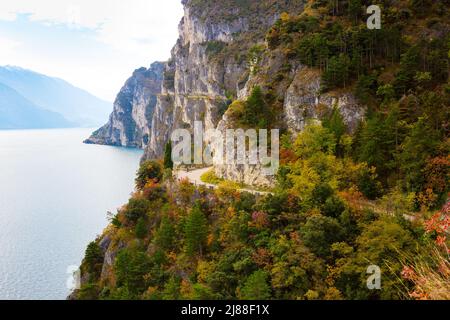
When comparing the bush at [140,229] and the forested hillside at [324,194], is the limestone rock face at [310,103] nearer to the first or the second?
the forested hillside at [324,194]

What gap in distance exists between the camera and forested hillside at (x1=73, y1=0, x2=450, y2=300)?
2231cm

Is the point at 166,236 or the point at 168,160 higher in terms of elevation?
the point at 168,160

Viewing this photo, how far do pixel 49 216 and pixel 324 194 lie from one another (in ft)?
194

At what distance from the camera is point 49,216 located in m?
69.0

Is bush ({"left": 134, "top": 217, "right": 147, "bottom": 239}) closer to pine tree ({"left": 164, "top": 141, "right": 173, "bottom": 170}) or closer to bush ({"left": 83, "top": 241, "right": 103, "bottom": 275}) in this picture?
bush ({"left": 83, "top": 241, "right": 103, "bottom": 275})

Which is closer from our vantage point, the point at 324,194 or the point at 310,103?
the point at 324,194

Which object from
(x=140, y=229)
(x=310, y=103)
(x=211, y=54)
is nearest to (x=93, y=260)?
(x=140, y=229)

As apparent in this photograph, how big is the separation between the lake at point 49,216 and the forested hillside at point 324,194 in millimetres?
9832

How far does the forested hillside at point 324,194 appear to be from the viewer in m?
22.3

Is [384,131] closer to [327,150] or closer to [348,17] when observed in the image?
[327,150]

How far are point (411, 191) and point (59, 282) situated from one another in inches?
1599

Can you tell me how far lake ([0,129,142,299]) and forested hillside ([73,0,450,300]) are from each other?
32.3ft

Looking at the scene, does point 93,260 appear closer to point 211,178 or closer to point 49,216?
point 211,178
